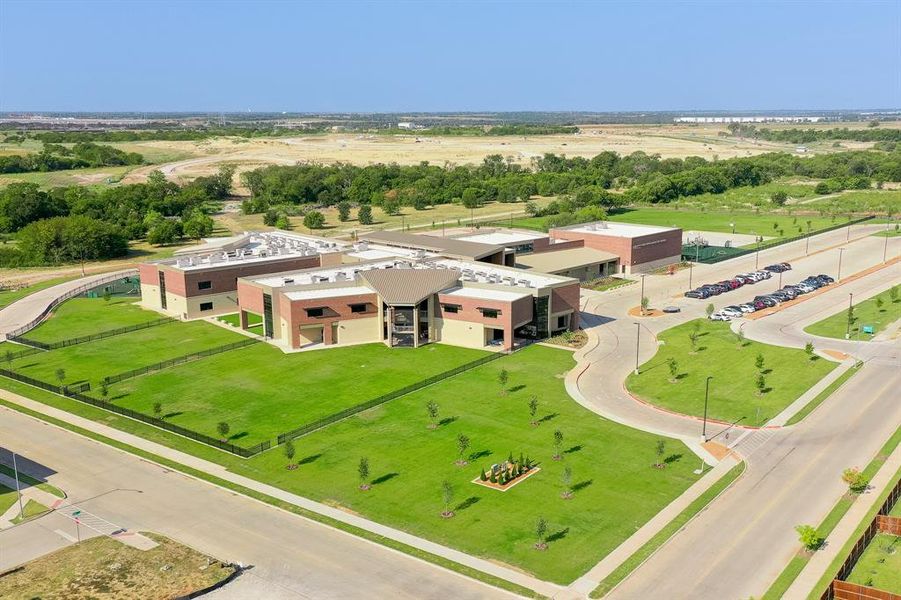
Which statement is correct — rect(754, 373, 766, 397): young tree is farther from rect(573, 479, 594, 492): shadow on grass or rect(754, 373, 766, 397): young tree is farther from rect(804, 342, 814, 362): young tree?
rect(573, 479, 594, 492): shadow on grass

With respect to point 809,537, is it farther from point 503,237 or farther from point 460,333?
point 503,237

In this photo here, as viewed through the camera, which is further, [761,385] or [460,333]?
[460,333]

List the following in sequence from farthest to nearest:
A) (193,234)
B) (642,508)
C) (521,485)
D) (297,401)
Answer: (193,234)
(297,401)
(521,485)
(642,508)

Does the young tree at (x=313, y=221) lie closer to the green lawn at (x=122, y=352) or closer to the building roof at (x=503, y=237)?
the building roof at (x=503, y=237)

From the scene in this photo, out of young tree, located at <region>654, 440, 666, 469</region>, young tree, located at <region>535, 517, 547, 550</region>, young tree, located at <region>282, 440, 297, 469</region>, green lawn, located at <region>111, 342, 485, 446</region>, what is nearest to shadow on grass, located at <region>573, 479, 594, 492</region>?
young tree, located at <region>654, 440, 666, 469</region>

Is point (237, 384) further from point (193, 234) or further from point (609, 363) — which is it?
point (193, 234)

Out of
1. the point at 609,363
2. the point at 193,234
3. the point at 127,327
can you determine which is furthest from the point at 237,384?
the point at 193,234

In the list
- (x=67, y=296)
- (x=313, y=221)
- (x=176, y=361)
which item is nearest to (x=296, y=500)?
(x=176, y=361)
